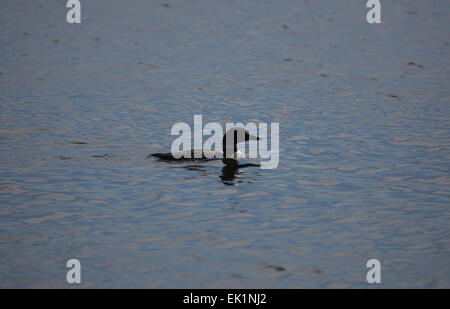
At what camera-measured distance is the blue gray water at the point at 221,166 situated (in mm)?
10125

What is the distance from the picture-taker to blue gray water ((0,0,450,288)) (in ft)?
33.2

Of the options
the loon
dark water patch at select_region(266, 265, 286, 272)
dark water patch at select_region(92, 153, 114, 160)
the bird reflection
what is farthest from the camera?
dark water patch at select_region(92, 153, 114, 160)

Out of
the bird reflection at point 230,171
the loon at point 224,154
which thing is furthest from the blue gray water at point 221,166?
the loon at point 224,154

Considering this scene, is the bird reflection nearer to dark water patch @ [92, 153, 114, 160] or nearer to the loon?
the loon

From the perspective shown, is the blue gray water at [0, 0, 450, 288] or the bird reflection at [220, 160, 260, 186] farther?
the bird reflection at [220, 160, 260, 186]

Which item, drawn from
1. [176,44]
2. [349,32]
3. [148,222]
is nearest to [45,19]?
[176,44]

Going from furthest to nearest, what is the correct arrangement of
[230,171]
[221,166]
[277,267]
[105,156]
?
1. [105,156]
2. [221,166]
3. [230,171]
4. [277,267]

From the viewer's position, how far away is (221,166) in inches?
625

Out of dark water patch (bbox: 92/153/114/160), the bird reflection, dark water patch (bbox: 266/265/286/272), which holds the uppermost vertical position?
dark water patch (bbox: 92/153/114/160)

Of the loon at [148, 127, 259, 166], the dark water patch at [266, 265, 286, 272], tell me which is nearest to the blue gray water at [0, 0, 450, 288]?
the dark water patch at [266, 265, 286, 272]

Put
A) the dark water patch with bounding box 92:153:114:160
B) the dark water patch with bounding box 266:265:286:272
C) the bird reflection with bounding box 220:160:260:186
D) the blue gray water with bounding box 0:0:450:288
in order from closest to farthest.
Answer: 1. the dark water patch with bounding box 266:265:286:272
2. the blue gray water with bounding box 0:0:450:288
3. the bird reflection with bounding box 220:160:260:186
4. the dark water patch with bounding box 92:153:114:160

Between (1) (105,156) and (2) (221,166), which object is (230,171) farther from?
(1) (105,156)

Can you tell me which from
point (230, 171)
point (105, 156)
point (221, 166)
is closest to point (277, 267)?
point (230, 171)
